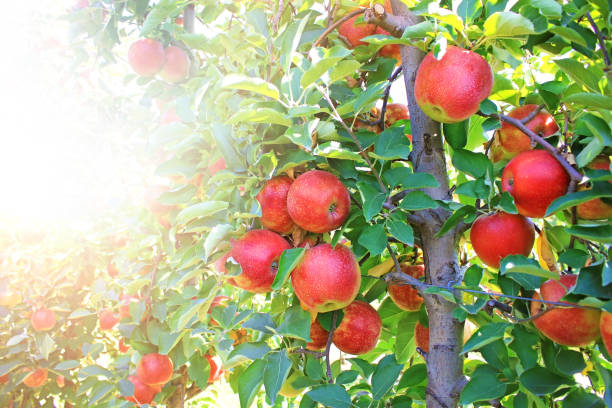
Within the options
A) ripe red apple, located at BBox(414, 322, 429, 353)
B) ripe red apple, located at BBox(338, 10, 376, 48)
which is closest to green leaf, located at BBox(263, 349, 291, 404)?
ripe red apple, located at BBox(414, 322, 429, 353)

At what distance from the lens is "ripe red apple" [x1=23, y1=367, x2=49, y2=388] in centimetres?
283

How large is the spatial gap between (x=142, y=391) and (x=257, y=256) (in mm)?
1430

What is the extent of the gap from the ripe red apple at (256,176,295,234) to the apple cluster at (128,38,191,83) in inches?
54.6

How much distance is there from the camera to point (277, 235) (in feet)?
3.55

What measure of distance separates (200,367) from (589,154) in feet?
5.25

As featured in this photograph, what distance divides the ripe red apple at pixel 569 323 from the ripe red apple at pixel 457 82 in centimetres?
42

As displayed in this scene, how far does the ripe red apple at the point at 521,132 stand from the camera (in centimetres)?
108

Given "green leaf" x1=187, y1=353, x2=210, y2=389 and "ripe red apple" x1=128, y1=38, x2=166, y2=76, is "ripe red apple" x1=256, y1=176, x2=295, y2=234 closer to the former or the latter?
"green leaf" x1=187, y1=353, x2=210, y2=389

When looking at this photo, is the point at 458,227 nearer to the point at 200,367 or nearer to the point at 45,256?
the point at 200,367

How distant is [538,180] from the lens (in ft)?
3.07

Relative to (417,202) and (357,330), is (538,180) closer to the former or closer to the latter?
(417,202)

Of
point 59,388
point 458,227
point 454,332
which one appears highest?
point 458,227

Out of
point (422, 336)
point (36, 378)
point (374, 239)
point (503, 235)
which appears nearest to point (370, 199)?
point (374, 239)

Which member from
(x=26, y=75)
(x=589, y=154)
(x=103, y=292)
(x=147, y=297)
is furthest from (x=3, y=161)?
(x=589, y=154)
